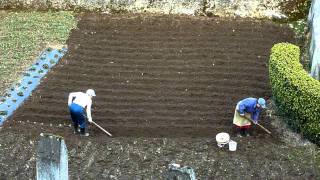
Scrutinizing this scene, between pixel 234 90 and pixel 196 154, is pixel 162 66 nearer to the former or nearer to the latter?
pixel 234 90

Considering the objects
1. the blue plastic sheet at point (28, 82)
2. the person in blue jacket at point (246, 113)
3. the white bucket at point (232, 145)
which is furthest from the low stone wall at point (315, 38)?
the blue plastic sheet at point (28, 82)

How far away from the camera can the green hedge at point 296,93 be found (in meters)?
12.7

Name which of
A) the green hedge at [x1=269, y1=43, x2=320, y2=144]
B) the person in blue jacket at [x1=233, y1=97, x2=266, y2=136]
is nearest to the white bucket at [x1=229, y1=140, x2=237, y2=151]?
the person in blue jacket at [x1=233, y1=97, x2=266, y2=136]

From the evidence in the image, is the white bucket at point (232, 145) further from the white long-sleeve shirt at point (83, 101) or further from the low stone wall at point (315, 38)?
the low stone wall at point (315, 38)

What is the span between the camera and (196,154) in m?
12.5

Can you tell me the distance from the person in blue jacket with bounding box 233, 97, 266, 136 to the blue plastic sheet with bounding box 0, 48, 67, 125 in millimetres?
5165

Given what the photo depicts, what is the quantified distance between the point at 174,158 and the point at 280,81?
3.12m

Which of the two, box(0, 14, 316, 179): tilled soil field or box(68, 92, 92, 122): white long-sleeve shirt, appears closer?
box(0, 14, 316, 179): tilled soil field

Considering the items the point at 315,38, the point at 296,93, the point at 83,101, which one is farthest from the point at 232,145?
the point at 315,38

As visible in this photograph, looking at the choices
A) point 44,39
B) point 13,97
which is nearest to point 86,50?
point 44,39

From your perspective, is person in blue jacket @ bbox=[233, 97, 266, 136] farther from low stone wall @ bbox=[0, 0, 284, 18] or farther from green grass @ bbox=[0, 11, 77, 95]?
low stone wall @ bbox=[0, 0, 284, 18]

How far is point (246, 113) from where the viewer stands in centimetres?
1316

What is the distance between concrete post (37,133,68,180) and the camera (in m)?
8.39

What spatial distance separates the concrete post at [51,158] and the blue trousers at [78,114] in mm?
4010
